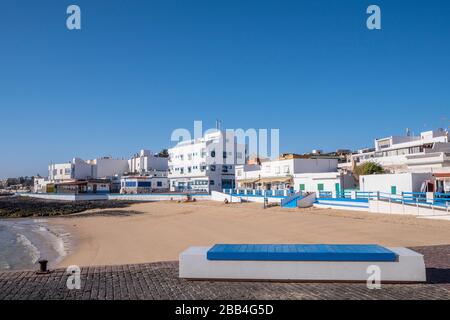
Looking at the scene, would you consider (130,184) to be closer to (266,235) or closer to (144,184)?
(144,184)

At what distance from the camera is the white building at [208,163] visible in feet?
236

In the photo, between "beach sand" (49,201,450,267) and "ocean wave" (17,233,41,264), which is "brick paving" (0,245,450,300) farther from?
"ocean wave" (17,233,41,264)

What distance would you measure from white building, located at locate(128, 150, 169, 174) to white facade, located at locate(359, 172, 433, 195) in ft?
246

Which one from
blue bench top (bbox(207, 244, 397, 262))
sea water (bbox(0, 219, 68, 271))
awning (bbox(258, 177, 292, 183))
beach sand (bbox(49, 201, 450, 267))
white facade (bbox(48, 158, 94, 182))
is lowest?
sea water (bbox(0, 219, 68, 271))

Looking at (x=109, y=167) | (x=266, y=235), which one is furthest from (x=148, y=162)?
(x=266, y=235)

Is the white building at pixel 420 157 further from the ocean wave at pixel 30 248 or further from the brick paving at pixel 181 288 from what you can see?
the ocean wave at pixel 30 248

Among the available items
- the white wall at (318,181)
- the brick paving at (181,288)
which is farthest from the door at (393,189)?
the brick paving at (181,288)

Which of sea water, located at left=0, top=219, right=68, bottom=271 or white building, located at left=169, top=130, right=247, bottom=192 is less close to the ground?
white building, located at left=169, top=130, right=247, bottom=192

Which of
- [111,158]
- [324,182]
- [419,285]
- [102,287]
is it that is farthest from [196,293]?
[111,158]

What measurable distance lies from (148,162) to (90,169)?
1777 cm

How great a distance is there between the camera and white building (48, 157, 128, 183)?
107250mm

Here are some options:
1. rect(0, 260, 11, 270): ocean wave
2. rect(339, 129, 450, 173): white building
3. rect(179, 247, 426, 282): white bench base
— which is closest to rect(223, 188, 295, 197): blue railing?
rect(339, 129, 450, 173): white building
